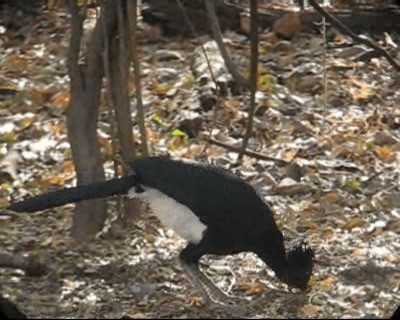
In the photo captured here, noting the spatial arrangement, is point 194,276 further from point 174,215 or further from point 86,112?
point 86,112

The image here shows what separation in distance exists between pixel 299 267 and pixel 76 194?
11.7 inches

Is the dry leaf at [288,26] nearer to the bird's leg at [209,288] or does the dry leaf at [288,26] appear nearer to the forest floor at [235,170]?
the forest floor at [235,170]

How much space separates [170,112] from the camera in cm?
154

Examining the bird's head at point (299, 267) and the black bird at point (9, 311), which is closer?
the black bird at point (9, 311)

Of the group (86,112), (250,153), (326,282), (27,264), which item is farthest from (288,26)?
(27,264)

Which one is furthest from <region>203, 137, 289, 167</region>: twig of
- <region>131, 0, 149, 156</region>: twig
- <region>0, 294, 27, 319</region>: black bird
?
<region>0, 294, 27, 319</region>: black bird

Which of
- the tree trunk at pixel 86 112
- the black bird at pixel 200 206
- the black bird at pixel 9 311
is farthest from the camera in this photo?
the tree trunk at pixel 86 112

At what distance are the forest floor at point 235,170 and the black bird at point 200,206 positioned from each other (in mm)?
27

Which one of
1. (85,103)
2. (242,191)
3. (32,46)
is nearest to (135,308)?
(242,191)

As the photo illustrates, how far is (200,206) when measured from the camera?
54.2 inches

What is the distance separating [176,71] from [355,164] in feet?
0.96

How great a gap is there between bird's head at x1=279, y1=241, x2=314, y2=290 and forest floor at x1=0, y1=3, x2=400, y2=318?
1 centimetres

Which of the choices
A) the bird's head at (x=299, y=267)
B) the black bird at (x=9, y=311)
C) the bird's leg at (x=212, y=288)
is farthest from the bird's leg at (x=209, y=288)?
the black bird at (x=9, y=311)

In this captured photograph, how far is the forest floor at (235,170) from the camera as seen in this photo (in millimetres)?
1306
